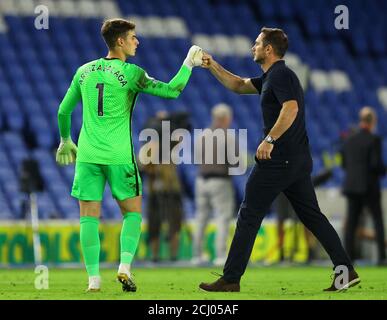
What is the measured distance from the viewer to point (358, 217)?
1437 cm

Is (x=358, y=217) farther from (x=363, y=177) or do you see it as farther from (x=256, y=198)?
(x=256, y=198)

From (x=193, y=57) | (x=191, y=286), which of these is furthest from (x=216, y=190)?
(x=193, y=57)

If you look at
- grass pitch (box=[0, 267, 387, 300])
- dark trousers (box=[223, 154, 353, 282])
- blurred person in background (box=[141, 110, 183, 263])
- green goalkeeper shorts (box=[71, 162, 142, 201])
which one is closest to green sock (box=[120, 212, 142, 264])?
green goalkeeper shorts (box=[71, 162, 142, 201])

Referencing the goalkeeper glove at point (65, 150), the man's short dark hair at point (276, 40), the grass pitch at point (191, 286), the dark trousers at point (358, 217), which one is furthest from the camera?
the dark trousers at point (358, 217)

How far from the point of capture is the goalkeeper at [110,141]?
320 inches

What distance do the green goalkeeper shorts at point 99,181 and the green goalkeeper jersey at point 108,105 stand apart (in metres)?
0.05

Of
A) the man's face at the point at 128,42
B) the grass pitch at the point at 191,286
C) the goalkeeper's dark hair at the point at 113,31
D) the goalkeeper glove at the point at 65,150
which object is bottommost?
the grass pitch at the point at 191,286

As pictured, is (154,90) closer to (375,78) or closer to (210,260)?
(210,260)

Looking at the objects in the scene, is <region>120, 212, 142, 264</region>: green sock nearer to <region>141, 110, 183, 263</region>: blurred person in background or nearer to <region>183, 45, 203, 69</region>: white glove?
<region>183, 45, 203, 69</region>: white glove

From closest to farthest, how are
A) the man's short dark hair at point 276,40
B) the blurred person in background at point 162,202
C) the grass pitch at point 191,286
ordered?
the grass pitch at point 191,286
the man's short dark hair at point 276,40
the blurred person in background at point 162,202

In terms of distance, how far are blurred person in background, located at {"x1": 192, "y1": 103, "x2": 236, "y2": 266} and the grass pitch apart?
3.51 feet

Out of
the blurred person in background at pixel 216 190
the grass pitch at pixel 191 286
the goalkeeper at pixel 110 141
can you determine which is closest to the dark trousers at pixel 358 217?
the grass pitch at pixel 191 286

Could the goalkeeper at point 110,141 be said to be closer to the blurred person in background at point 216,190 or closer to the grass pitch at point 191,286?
the grass pitch at point 191,286

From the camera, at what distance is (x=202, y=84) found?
2272cm
